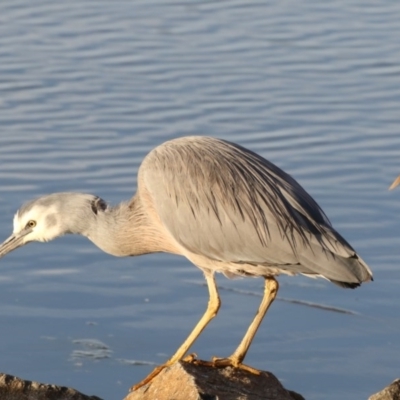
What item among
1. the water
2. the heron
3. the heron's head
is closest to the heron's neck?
the heron

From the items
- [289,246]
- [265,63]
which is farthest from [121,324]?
[265,63]

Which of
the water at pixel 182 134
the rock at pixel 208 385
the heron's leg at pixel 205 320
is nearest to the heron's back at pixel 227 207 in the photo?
the heron's leg at pixel 205 320

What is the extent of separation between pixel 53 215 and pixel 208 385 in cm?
163

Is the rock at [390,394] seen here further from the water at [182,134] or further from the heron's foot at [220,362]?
the water at [182,134]

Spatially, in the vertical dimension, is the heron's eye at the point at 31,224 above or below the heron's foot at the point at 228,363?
above

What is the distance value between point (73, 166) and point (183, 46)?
13.1 feet

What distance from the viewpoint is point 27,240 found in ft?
25.6

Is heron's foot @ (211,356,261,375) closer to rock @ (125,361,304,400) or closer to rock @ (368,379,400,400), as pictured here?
rock @ (125,361,304,400)

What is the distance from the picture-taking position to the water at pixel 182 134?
8.78 m

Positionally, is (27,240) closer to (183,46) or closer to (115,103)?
(115,103)

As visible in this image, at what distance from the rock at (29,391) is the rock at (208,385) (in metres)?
0.57

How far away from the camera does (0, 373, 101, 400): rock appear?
250 inches

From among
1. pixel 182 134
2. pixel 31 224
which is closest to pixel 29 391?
pixel 31 224

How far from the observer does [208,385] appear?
6629 millimetres
